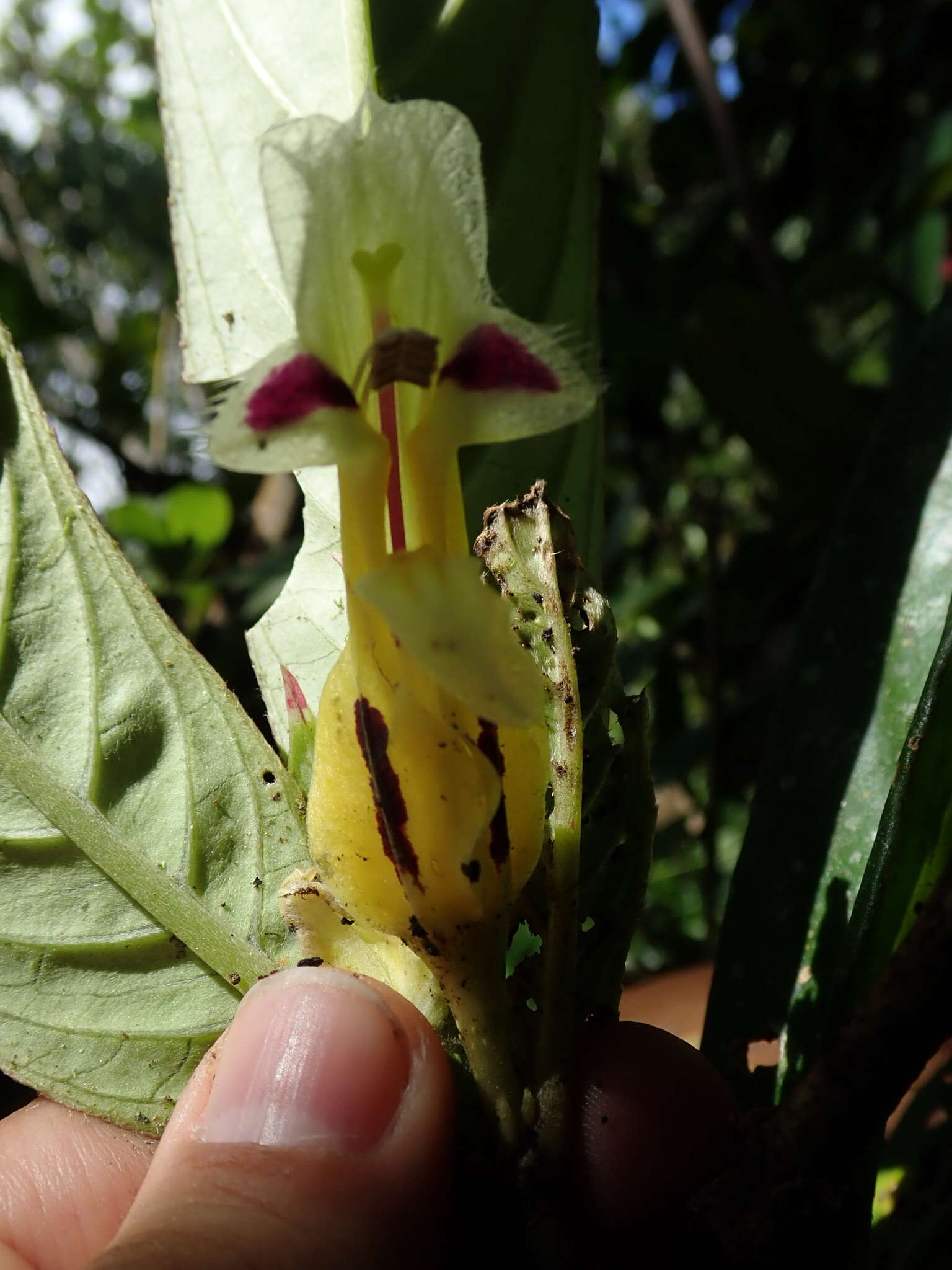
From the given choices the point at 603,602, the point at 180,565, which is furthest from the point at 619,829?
the point at 180,565

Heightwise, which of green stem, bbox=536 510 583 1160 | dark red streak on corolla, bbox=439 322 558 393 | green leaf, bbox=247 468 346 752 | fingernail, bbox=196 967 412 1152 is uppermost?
dark red streak on corolla, bbox=439 322 558 393

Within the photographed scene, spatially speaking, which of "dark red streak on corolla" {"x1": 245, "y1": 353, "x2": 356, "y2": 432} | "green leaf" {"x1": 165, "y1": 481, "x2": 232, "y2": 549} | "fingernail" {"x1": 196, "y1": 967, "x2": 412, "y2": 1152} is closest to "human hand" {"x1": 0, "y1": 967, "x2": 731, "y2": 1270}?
"fingernail" {"x1": 196, "y1": 967, "x2": 412, "y2": 1152}

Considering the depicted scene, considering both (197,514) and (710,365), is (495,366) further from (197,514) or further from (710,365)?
(197,514)

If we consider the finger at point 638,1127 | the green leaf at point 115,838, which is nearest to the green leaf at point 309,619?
the green leaf at point 115,838

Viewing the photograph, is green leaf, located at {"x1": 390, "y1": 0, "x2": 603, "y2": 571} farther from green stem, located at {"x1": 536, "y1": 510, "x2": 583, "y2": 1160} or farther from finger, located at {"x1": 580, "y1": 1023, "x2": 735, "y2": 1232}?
finger, located at {"x1": 580, "y1": 1023, "x2": 735, "y2": 1232}

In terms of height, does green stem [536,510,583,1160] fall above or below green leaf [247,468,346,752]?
below

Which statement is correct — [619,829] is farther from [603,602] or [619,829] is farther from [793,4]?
[793,4]

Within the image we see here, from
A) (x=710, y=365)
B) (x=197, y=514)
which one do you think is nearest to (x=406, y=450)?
(x=710, y=365)
